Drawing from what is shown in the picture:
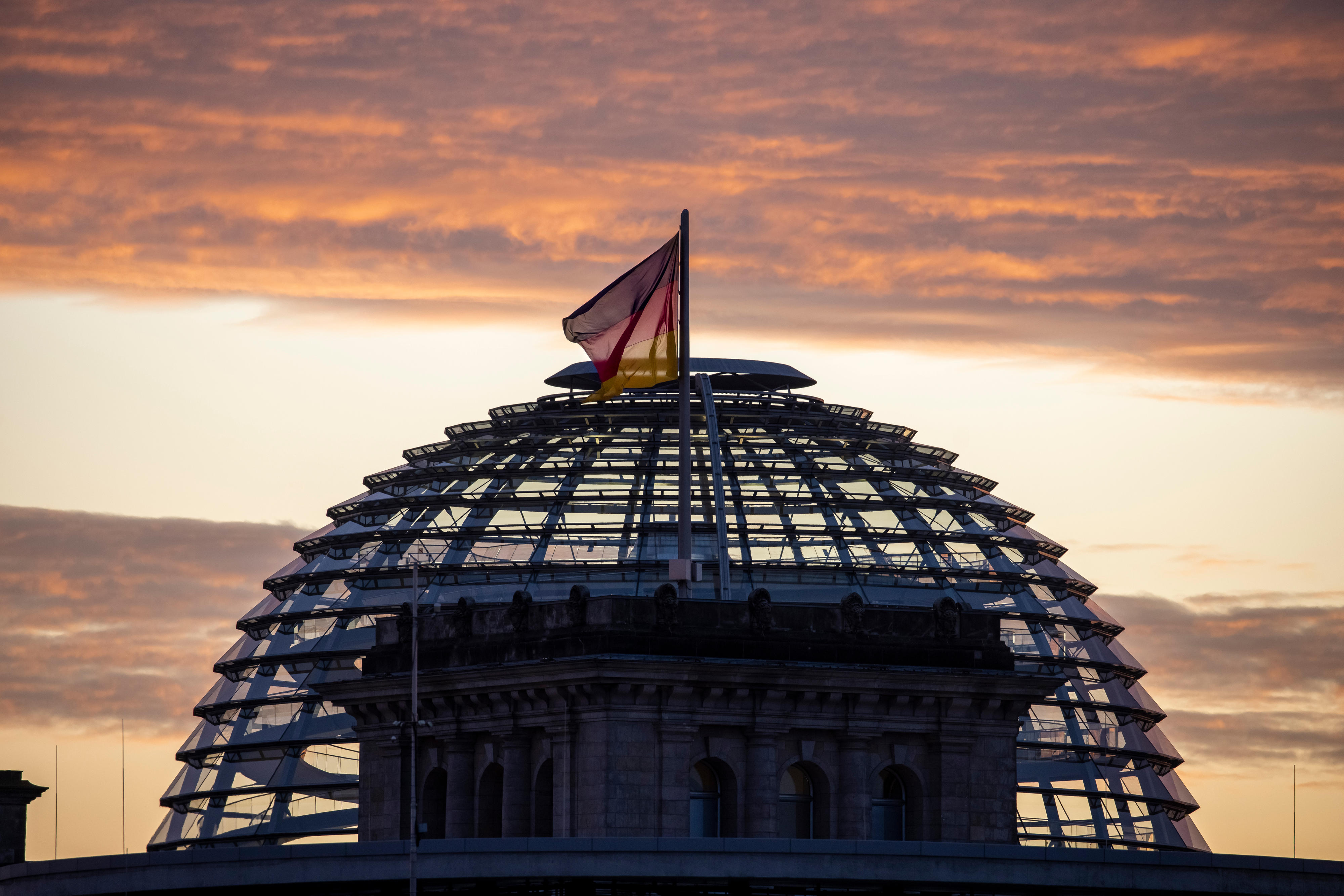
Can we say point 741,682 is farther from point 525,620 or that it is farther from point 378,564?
point 378,564

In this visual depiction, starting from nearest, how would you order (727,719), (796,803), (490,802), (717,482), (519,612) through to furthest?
(727,719)
(796,803)
(519,612)
(490,802)
(717,482)

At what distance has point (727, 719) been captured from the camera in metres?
76.1

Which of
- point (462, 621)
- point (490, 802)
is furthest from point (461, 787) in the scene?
point (462, 621)

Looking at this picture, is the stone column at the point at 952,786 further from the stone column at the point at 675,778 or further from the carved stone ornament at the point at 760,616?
the stone column at the point at 675,778

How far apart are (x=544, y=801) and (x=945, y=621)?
33.3ft

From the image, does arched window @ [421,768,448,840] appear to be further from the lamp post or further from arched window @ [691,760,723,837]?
arched window @ [691,760,723,837]

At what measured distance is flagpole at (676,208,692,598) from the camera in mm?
74250

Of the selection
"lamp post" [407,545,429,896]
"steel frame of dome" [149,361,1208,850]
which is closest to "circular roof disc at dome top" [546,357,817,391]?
"steel frame of dome" [149,361,1208,850]

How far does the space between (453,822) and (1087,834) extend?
30.6m

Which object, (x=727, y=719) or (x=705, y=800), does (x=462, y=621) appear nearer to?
(x=727, y=719)

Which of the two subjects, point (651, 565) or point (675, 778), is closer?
point (675, 778)

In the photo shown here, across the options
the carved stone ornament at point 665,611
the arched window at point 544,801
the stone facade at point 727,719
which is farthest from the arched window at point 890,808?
the arched window at point 544,801

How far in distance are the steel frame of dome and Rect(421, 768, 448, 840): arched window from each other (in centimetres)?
1765

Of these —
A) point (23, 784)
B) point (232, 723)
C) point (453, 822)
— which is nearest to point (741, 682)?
point (453, 822)
